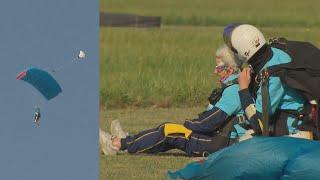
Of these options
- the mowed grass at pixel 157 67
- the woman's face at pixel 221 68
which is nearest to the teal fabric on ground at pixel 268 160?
the woman's face at pixel 221 68

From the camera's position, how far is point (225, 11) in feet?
153

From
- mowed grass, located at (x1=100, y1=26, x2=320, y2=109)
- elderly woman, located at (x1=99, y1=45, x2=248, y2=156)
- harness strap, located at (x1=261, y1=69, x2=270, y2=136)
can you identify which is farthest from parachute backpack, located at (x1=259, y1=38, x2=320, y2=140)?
mowed grass, located at (x1=100, y1=26, x2=320, y2=109)

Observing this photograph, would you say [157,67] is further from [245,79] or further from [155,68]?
[245,79]

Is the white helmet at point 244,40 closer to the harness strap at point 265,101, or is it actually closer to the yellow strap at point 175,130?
the harness strap at point 265,101

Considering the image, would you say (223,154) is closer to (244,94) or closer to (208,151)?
(244,94)

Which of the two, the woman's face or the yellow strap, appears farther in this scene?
the woman's face

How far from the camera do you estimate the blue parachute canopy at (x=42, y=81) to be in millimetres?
10398

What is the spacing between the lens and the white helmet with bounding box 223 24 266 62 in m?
11.0

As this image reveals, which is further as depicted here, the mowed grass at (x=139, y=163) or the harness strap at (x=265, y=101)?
the mowed grass at (x=139, y=163)

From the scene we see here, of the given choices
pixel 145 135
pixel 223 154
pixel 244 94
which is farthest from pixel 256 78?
pixel 145 135

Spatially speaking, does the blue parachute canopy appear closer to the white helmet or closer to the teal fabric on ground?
the teal fabric on ground

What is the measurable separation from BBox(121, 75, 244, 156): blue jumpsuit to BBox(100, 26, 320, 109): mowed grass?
5.04 meters

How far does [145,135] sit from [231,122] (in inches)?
35.8

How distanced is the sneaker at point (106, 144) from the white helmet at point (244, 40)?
6.65 ft
